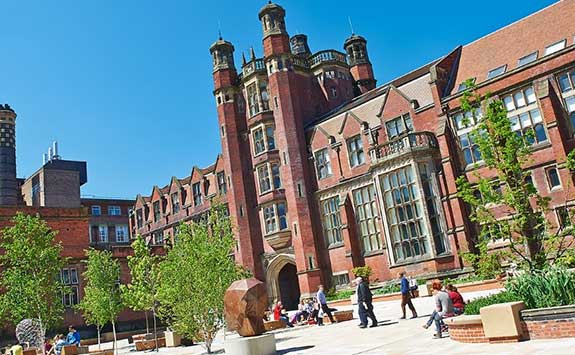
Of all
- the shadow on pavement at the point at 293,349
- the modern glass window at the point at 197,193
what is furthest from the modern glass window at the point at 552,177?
the modern glass window at the point at 197,193

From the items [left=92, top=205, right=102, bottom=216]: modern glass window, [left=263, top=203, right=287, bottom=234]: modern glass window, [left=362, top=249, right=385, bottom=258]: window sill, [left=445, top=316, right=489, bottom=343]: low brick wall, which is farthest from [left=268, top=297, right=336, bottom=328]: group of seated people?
[left=92, top=205, right=102, bottom=216]: modern glass window

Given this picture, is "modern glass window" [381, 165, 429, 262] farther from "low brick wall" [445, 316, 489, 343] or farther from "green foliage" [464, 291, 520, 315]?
"low brick wall" [445, 316, 489, 343]

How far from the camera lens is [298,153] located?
38.1 metres

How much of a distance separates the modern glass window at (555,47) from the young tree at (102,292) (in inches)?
1089

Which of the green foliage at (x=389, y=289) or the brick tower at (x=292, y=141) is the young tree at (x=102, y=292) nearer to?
the brick tower at (x=292, y=141)

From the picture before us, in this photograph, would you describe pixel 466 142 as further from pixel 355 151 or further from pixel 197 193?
pixel 197 193

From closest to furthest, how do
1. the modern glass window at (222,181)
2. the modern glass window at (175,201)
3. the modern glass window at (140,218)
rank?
the modern glass window at (222,181) → the modern glass window at (175,201) → the modern glass window at (140,218)

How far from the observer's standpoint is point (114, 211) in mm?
72688

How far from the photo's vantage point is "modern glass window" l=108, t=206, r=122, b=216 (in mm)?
72062

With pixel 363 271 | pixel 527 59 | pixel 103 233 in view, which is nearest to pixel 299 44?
pixel 527 59

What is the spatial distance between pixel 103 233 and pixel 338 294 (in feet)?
151

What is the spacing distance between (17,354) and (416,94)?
2617 centimetres

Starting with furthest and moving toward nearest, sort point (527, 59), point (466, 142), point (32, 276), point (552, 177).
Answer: point (466, 142)
point (527, 59)
point (552, 177)
point (32, 276)

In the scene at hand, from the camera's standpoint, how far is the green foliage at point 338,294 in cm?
3246
